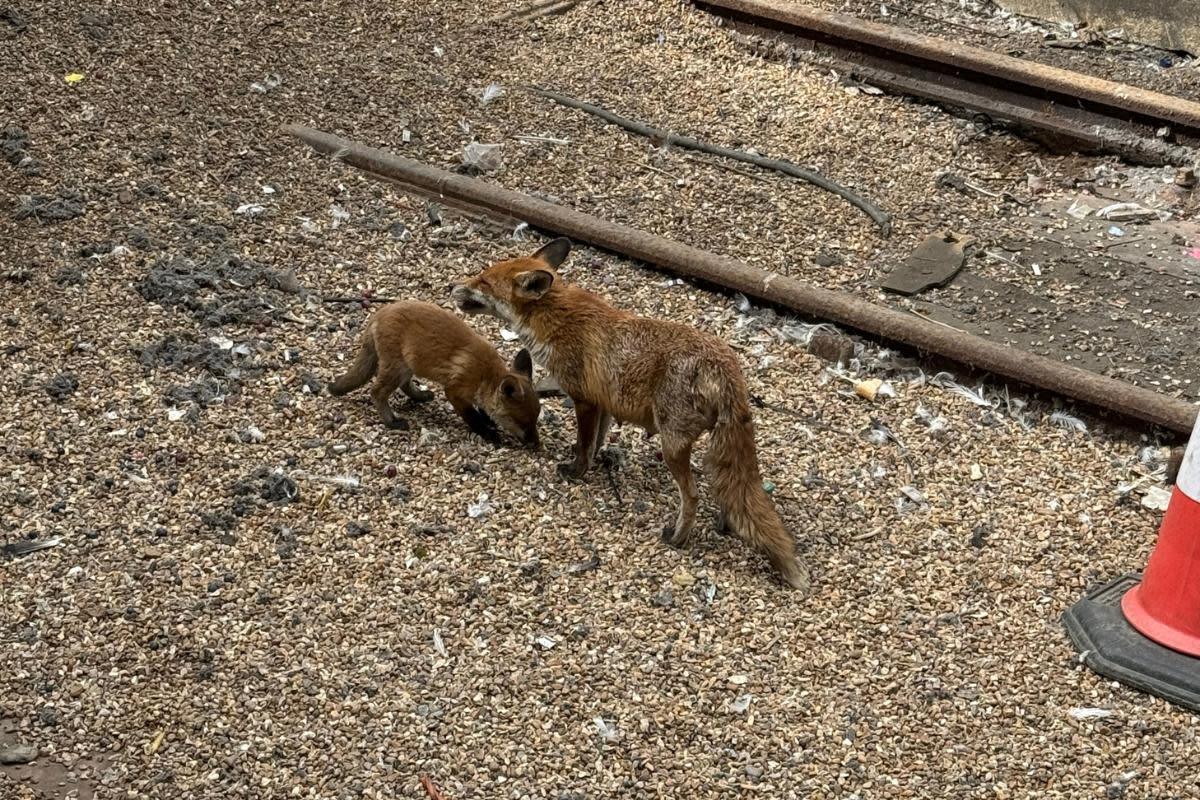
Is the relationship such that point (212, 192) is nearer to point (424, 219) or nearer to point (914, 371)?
point (424, 219)

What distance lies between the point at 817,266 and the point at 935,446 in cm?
182

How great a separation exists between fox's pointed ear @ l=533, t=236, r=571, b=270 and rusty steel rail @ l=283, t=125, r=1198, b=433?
1.43 metres

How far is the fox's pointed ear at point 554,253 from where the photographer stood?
239 inches

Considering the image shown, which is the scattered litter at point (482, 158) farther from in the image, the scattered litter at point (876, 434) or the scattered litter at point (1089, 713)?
the scattered litter at point (1089, 713)

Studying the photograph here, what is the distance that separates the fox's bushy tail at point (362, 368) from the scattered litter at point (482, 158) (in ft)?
8.37

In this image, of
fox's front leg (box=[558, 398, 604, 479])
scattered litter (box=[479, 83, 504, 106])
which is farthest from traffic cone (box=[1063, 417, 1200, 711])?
scattered litter (box=[479, 83, 504, 106])

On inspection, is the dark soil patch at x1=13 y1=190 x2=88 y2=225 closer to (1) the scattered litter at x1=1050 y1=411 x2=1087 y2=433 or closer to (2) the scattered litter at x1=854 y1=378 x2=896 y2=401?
(2) the scattered litter at x1=854 y1=378 x2=896 y2=401

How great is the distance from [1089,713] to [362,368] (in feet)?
11.2

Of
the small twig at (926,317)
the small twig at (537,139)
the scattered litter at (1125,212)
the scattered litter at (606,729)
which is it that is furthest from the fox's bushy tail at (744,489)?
the scattered litter at (1125,212)

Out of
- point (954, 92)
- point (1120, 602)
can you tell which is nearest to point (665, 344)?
point (1120, 602)

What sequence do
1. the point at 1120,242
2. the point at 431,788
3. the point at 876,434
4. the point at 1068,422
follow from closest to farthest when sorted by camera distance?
the point at 431,788
the point at 876,434
the point at 1068,422
the point at 1120,242

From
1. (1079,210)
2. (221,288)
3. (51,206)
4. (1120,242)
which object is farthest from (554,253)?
(1079,210)

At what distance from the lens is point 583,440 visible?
5.91 meters

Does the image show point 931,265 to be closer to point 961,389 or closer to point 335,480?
point 961,389
